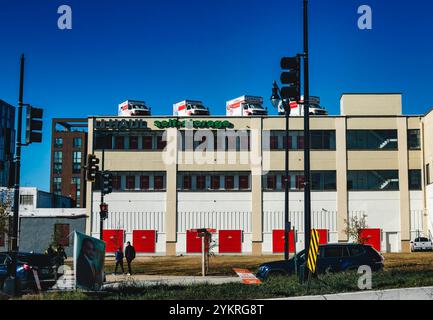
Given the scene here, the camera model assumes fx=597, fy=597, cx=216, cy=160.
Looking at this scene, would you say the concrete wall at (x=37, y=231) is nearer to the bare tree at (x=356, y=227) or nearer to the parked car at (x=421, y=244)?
the bare tree at (x=356, y=227)

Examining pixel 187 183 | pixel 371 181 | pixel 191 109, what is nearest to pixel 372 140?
pixel 371 181

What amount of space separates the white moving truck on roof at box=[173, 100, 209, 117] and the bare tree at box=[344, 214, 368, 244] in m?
18.2

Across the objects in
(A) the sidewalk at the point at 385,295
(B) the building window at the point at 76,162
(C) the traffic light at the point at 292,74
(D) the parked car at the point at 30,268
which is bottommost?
(D) the parked car at the point at 30,268

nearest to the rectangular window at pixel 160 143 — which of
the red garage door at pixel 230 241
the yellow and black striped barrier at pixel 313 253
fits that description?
the red garage door at pixel 230 241

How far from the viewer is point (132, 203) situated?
194 feet

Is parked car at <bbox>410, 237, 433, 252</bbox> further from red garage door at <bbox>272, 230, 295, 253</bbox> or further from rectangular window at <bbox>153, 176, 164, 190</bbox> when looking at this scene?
rectangular window at <bbox>153, 176, 164, 190</bbox>

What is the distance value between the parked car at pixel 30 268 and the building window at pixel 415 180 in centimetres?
4421

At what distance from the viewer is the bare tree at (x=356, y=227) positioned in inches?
2115

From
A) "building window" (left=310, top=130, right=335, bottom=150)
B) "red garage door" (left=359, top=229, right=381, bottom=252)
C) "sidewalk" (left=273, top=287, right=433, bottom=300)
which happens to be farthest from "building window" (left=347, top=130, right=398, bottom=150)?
"sidewalk" (left=273, top=287, right=433, bottom=300)

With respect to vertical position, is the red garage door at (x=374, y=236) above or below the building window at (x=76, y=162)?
below

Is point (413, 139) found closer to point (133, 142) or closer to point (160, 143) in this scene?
point (160, 143)
